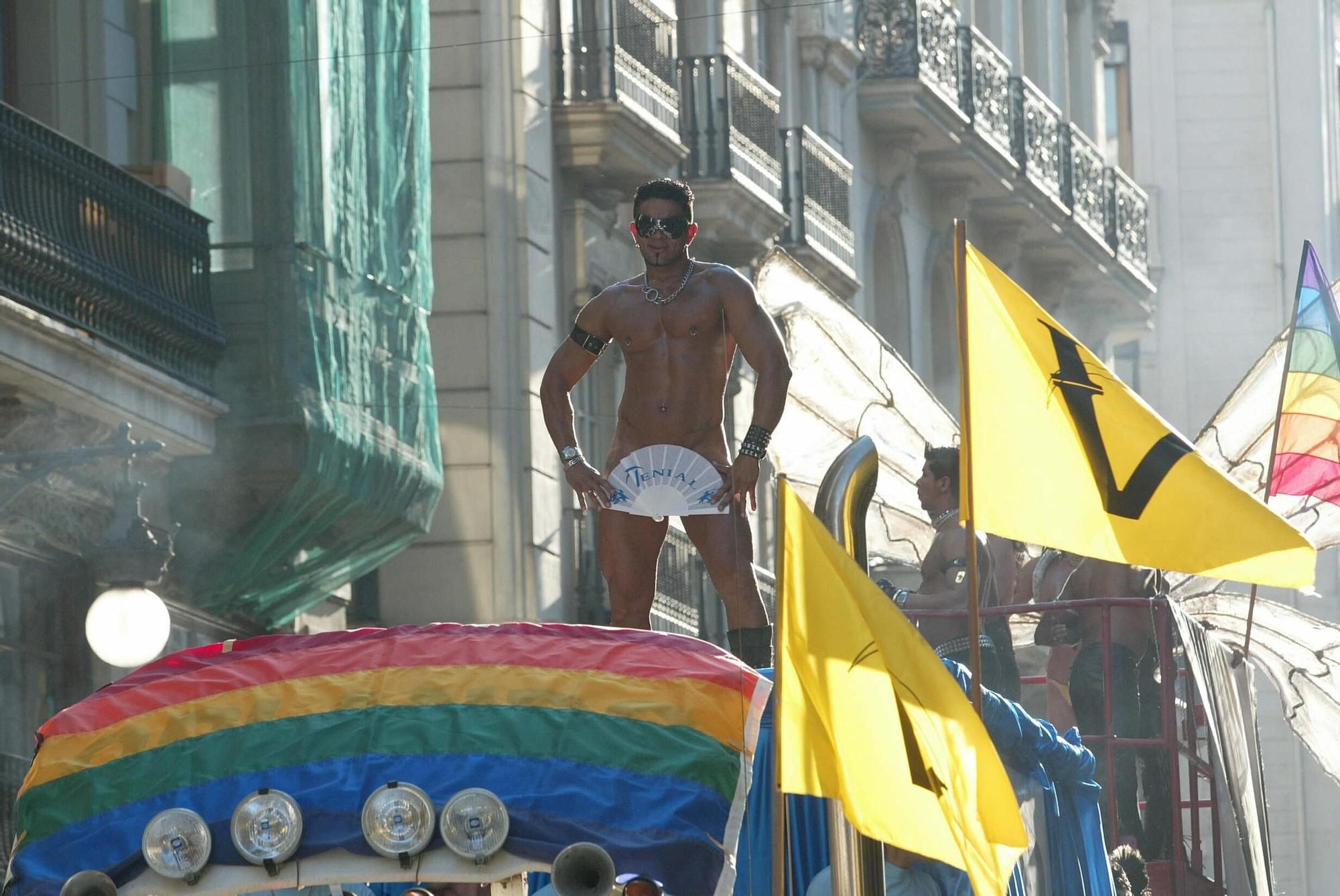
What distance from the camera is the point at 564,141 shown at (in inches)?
920

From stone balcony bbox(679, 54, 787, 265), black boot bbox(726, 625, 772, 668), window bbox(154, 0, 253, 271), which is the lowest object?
black boot bbox(726, 625, 772, 668)

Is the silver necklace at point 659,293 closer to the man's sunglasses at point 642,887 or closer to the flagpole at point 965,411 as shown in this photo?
the flagpole at point 965,411

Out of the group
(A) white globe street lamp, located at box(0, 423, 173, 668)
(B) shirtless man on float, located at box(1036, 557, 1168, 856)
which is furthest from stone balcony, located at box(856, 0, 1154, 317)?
(B) shirtless man on float, located at box(1036, 557, 1168, 856)

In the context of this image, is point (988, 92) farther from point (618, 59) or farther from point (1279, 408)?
point (1279, 408)

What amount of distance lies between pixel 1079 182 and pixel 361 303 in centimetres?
1757

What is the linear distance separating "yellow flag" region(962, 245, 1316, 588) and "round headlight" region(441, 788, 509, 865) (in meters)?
2.39

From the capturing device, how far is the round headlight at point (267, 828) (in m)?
9.32

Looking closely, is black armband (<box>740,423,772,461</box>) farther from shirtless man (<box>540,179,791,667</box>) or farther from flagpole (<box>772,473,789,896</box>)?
flagpole (<box>772,473,789,896</box>)

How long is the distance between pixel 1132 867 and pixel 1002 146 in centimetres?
1983

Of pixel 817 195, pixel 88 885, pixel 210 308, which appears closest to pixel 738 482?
pixel 88 885

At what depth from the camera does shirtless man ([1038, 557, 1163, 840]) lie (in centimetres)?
1347

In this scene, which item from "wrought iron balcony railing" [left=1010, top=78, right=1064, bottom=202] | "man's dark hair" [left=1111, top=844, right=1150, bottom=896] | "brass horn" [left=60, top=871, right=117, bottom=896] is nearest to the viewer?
"brass horn" [left=60, top=871, right=117, bottom=896]

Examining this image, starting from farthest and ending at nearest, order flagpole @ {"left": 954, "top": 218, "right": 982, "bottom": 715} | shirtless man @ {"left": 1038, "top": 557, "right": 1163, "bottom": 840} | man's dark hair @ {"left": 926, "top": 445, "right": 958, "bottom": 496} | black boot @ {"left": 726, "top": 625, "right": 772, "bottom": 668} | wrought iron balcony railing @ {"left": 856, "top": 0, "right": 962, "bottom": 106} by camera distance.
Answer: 1. wrought iron balcony railing @ {"left": 856, "top": 0, "right": 962, "bottom": 106}
2. man's dark hair @ {"left": 926, "top": 445, "right": 958, "bottom": 496}
3. shirtless man @ {"left": 1038, "top": 557, "right": 1163, "bottom": 840}
4. black boot @ {"left": 726, "top": 625, "right": 772, "bottom": 668}
5. flagpole @ {"left": 954, "top": 218, "right": 982, "bottom": 715}

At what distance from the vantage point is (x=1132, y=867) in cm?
1306
